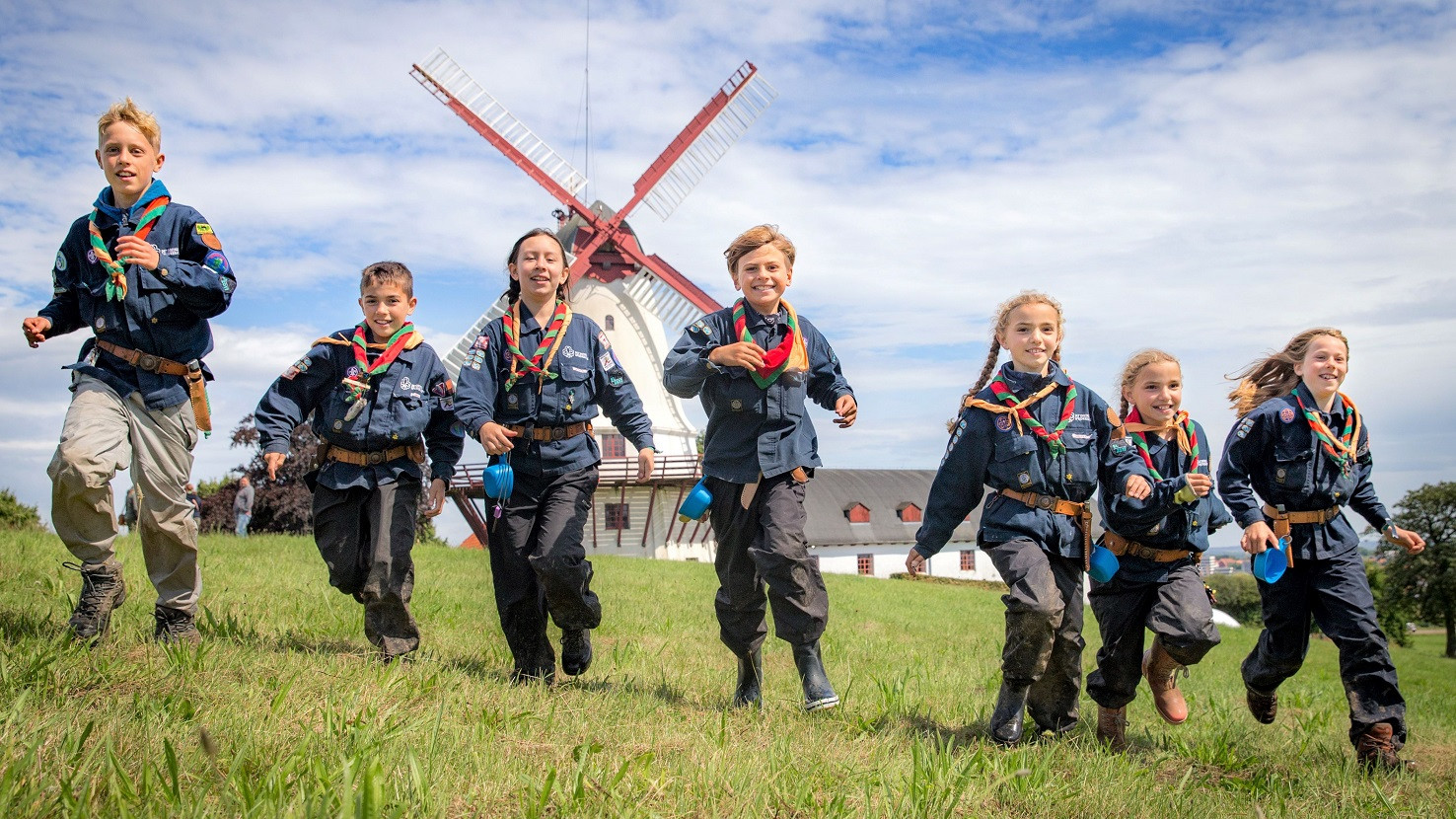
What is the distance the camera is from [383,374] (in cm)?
482

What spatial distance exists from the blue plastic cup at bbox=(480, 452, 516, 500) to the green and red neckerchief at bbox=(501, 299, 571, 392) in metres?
0.44

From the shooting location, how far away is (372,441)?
4.74 m

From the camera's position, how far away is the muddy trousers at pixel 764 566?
4.39 meters

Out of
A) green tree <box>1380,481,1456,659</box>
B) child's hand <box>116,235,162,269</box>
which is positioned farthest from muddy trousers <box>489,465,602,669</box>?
green tree <box>1380,481,1456,659</box>

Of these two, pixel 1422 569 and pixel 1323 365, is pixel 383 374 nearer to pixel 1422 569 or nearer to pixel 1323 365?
pixel 1323 365

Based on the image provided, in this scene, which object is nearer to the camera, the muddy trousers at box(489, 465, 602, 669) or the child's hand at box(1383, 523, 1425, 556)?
the muddy trousers at box(489, 465, 602, 669)

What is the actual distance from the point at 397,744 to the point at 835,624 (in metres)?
8.42

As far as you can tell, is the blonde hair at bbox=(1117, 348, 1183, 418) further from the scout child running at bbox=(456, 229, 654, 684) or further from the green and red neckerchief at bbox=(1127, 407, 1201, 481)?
the scout child running at bbox=(456, 229, 654, 684)

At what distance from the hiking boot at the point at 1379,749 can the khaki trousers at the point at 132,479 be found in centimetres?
549

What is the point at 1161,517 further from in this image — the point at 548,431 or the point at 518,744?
the point at 518,744

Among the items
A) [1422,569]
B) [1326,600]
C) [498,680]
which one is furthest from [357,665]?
[1422,569]

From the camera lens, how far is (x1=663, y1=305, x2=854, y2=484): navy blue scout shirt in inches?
178

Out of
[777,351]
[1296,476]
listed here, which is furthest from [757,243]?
[1296,476]

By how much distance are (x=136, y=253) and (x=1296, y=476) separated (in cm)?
546
